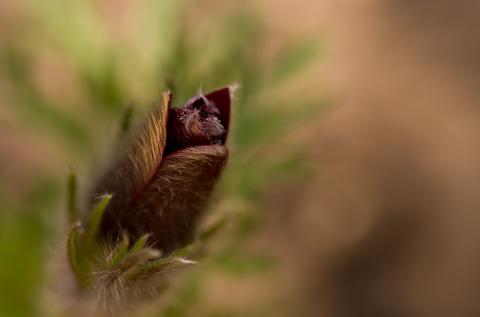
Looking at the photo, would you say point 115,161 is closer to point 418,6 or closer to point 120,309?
point 120,309

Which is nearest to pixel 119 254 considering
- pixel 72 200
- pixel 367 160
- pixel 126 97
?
pixel 72 200

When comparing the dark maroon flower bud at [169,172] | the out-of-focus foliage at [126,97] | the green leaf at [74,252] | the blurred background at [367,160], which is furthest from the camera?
the blurred background at [367,160]

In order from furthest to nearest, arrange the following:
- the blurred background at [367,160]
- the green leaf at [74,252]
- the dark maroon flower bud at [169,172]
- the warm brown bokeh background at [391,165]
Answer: the warm brown bokeh background at [391,165] < the blurred background at [367,160] < the green leaf at [74,252] < the dark maroon flower bud at [169,172]

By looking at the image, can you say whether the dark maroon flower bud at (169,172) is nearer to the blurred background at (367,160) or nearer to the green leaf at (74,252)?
the green leaf at (74,252)

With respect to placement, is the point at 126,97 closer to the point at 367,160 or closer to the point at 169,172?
the point at 169,172

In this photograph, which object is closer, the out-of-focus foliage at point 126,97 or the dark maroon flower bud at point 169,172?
the dark maroon flower bud at point 169,172

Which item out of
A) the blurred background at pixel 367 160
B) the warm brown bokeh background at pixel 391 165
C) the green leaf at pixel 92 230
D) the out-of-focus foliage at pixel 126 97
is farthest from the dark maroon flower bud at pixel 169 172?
the warm brown bokeh background at pixel 391 165
